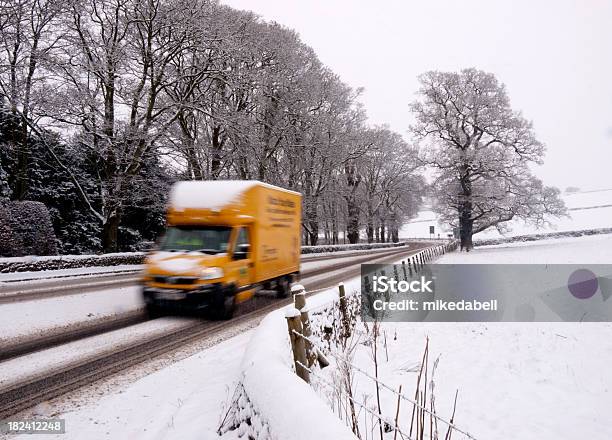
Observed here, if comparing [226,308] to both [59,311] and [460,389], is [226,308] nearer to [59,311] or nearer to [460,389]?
[59,311]

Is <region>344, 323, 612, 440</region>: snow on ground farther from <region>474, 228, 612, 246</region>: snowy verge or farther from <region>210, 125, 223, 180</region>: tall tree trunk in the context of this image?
<region>474, 228, 612, 246</region>: snowy verge

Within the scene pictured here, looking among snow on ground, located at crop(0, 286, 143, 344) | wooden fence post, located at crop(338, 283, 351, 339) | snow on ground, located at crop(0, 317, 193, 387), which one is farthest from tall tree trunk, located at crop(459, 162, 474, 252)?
snow on ground, located at crop(0, 317, 193, 387)

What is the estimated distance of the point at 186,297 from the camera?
787 cm

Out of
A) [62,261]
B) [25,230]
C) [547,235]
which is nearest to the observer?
[62,261]

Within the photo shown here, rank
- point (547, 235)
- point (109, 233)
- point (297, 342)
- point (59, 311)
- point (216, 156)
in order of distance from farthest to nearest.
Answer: point (547, 235) → point (216, 156) → point (109, 233) → point (59, 311) → point (297, 342)

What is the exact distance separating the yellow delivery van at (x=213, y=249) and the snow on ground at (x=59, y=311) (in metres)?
1.42

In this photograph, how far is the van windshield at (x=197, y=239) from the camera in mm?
8703

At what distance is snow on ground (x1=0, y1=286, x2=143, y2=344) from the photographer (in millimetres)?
7643

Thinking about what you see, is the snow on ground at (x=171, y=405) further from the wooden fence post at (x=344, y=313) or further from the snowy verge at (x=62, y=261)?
the snowy verge at (x=62, y=261)

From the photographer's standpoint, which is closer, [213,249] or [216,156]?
[213,249]

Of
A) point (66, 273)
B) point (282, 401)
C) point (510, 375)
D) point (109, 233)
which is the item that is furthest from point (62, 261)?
point (510, 375)

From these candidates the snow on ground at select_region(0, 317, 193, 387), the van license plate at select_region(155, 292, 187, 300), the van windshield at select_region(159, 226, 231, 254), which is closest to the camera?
the snow on ground at select_region(0, 317, 193, 387)

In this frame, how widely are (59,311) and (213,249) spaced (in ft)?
13.5

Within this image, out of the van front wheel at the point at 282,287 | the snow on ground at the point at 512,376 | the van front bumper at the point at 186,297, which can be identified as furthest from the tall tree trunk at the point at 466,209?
the van front bumper at the point at 186,297
